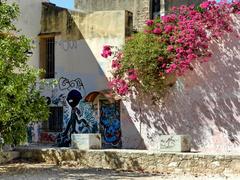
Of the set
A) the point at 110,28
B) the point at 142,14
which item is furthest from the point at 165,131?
the point at 142,14

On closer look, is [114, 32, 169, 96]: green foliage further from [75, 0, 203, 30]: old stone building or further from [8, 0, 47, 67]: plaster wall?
[75, 0, 203, 30]: old stone building

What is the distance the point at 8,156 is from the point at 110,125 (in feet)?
15.0

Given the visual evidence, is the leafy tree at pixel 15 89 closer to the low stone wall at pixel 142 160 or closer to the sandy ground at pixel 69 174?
the sandy ground at pixel 69 174

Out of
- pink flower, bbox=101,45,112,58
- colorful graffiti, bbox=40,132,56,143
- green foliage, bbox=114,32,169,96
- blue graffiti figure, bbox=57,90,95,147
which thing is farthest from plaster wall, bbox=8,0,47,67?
green foliage, bbox=114,32,169,96

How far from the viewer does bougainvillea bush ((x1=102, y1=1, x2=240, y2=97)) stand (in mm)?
16125

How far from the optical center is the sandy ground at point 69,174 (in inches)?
495

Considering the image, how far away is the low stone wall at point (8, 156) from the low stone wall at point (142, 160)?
9.2 inches

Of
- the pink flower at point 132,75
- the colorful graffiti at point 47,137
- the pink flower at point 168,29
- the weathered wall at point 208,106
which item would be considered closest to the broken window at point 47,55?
the colorful graffiti at point 47,137

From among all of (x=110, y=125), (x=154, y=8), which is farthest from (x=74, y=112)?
(x=154, y=8)

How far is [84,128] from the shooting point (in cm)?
1978

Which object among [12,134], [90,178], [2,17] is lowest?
[90,178]

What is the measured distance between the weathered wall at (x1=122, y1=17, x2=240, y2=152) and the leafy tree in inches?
170

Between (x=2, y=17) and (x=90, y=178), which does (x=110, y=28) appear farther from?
(x=90, y=178)

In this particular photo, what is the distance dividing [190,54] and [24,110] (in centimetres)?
583
